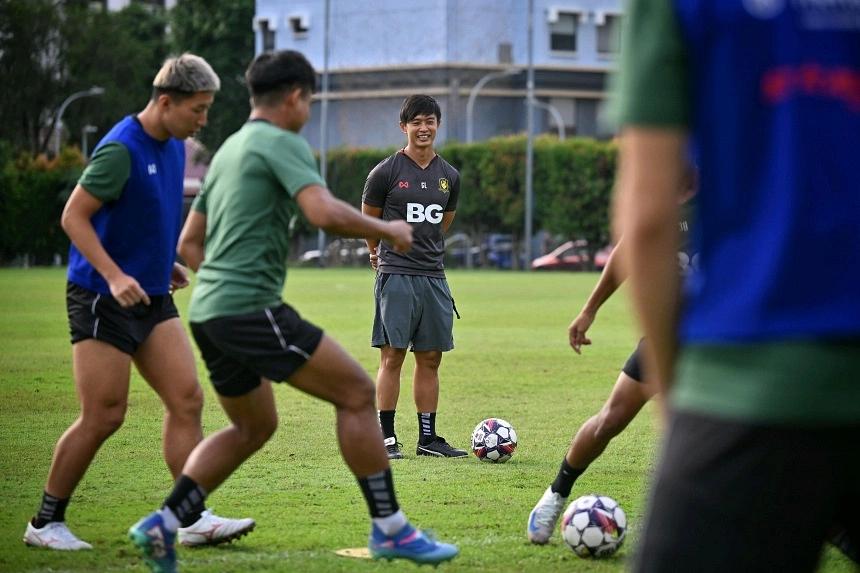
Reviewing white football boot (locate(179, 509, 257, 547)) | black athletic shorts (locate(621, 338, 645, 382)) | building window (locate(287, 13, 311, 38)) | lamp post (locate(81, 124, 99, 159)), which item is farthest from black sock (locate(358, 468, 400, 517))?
building window (locate(287, 13, 311, 38))

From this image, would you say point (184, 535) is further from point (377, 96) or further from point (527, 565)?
point (377, 96)

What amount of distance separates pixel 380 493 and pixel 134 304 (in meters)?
1.51

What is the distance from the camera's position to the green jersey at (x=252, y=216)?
18.2 ft

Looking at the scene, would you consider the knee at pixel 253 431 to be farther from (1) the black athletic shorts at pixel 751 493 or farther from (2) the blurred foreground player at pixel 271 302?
(1) the black athletic shorts at pixel 751 493

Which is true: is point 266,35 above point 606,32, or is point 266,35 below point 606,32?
below

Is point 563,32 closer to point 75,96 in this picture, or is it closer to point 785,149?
point 75,96

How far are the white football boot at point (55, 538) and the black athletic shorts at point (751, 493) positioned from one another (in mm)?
4616

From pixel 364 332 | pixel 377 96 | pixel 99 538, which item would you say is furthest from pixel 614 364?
→ pixel 377 96

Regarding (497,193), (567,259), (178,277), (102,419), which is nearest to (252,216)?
(102,419)

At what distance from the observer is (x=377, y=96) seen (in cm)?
6775

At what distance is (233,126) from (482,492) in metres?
67.0

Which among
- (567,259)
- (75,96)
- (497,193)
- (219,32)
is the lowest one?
→ (567,259)

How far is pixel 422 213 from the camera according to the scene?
1056 centimetres

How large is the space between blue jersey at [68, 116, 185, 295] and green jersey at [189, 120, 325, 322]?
0.99 metres
